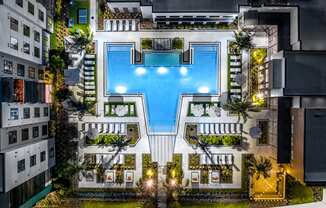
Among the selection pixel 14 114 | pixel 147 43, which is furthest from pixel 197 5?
pixel 14 114

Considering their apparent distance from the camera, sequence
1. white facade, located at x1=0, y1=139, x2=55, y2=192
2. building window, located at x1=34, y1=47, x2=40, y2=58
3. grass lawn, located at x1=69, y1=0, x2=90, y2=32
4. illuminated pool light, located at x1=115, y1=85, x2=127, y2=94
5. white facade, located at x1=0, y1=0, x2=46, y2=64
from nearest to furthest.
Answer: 1. white facade, located at x1=0, y1=139, x2=55, y2=192
2. white facade, located at x1=0, y1=0, x2=46, y2=64
3. building window, located at x1=34, y1=47, x2=40, y2=58
4. grass lawn, located at x1=69, y1=0, x2=90, y2=32
5. illuminated pool light, located at x1=115, y1=85, x2=127, y2=94

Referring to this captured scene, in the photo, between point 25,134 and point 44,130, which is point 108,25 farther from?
point 25,134

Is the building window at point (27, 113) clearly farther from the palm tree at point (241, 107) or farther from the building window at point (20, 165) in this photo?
the palm tree at point (241, 107)

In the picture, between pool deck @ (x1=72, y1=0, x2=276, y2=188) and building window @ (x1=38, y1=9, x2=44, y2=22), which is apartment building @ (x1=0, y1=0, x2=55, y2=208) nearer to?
building window @ (x1=38, y1=9, x2=44, y2=22)

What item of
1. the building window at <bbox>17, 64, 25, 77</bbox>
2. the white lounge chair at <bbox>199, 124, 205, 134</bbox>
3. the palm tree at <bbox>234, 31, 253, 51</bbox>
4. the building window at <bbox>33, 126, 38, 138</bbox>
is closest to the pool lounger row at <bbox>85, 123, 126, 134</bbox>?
the building window at <bbox>33, 126, 38, 138</bbox>

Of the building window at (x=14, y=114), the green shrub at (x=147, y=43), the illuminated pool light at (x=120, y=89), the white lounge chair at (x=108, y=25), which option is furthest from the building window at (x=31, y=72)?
the green shrub at (x=147, y=43)

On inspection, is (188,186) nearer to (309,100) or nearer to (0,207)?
(309,100)
